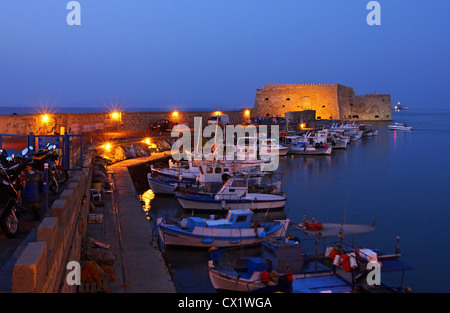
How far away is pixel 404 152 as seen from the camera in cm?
4131

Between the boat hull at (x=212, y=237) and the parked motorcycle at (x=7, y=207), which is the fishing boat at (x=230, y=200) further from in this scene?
the parked motorcycle at (x=7, y=207)

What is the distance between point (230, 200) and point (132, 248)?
267 inches

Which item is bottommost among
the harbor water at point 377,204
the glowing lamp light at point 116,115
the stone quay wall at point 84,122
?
the harbor water at point 377,204

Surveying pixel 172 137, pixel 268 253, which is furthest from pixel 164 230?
pixel 172 137

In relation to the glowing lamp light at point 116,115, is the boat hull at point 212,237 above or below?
below

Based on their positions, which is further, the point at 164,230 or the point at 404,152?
the point at 404,152

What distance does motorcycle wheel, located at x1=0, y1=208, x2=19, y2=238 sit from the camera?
17.8ft

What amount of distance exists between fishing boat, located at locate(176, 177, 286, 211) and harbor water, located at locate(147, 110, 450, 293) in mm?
778

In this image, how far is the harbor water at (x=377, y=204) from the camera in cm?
1141

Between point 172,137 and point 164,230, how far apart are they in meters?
18.0

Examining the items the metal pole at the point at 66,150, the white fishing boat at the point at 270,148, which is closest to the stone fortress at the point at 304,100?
the white fishing boat at the point at 270,148

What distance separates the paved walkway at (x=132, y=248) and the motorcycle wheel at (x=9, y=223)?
2025mm

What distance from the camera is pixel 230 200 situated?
15953 mm
